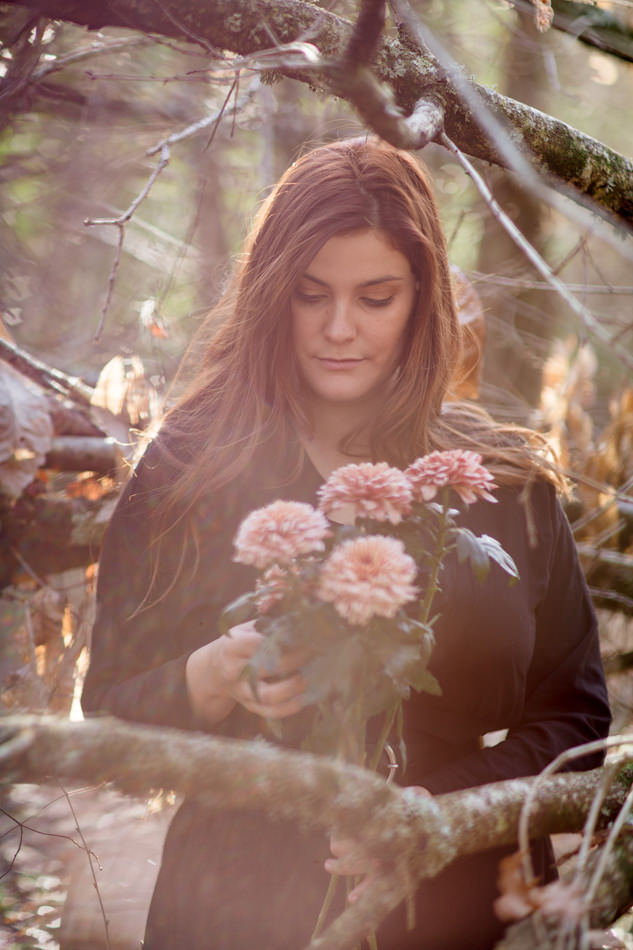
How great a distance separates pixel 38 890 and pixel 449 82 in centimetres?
273

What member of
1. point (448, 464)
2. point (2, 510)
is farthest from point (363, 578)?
point (2, 510)

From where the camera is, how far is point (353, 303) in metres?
1.57

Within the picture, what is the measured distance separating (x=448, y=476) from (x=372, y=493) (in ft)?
0.36

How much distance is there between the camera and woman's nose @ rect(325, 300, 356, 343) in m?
1.55

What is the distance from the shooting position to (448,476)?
0.97m

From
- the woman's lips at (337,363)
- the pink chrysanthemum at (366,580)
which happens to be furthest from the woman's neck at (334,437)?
the pink chrysanthemum at (366,580)

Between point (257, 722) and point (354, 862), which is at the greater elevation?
point (354, 862)

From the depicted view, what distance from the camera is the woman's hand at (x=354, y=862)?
0.95 metres

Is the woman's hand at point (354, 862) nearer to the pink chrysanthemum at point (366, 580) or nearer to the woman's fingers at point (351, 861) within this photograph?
the woman's fingers at point (351, 861)

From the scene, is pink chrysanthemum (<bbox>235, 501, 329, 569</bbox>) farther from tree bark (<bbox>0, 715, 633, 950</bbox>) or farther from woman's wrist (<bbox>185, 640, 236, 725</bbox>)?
woman's wrist (<bbox>185, 640, 236, 725</bbox>)

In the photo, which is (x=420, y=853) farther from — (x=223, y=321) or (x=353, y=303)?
(x=223, y=321)

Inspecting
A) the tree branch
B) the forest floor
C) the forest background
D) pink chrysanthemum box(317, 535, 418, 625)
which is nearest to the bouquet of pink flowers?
pink chrysanthemum box(317, 535, 418, 625)

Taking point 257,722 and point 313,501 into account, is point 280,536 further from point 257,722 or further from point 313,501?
point 313,501

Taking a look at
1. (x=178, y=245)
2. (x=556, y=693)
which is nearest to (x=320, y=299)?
(x=556, y=693)
